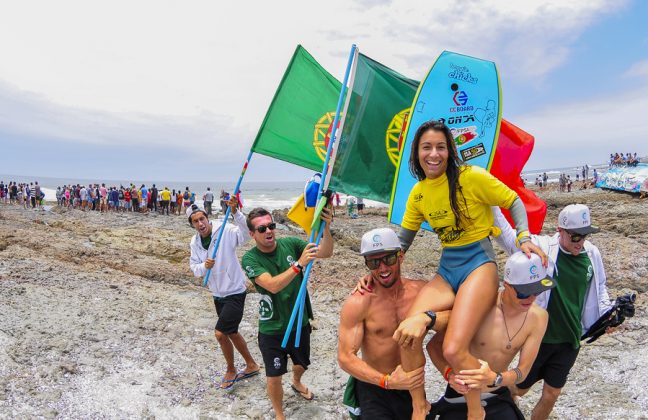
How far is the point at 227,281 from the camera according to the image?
207 inches

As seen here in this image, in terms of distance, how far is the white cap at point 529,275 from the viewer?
2684 mm

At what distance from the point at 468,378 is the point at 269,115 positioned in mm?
3178

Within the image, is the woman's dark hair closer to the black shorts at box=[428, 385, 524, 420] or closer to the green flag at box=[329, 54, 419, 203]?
the black shorts at box=[428, 385, 524, 420]

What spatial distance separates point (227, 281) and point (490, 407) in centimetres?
321

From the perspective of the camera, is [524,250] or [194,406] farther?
[194,406]

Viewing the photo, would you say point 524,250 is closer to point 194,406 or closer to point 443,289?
point 443,289

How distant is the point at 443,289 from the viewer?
2.89 metres

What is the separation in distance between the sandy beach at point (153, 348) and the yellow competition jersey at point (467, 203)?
2.77 meters

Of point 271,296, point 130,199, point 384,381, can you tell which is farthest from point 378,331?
point 130,199

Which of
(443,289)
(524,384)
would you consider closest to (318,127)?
(443,289)

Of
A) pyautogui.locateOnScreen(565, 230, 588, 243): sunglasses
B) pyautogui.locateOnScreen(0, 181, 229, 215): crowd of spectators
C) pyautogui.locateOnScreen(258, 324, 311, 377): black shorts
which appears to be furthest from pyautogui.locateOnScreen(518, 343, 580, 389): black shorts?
pyautogui.locateOnScreen(0, 181, 229, 215): crowd of spectators

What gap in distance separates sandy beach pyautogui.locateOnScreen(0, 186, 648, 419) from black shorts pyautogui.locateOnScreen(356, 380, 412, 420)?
193 cm

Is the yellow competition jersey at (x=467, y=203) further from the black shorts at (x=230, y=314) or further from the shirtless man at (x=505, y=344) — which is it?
the black shorts at (x=230, y=314)

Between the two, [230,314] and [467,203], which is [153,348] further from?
[467,203]
